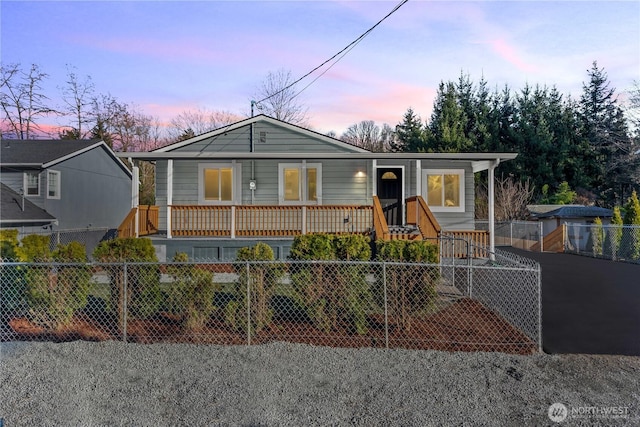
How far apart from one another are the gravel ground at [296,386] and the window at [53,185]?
14.8 meters

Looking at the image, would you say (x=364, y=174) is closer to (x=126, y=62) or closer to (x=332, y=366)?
(x=126, y=62)

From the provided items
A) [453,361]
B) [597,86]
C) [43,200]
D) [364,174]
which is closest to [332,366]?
[453,361]

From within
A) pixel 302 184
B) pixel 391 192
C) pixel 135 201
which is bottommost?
pixel 135 201

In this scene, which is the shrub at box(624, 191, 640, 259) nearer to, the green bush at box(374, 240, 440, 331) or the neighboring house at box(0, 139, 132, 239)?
the green bush at box(374, 240, 440, 331)

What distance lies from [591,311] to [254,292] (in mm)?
5928

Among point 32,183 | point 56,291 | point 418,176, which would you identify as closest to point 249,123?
point 418,176

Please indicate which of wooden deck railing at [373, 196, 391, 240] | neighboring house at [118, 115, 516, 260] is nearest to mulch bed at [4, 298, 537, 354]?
wooden deck railing at [373, 196, 391, 240]

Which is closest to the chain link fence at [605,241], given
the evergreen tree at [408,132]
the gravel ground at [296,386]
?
the gravel ground at [296,386]

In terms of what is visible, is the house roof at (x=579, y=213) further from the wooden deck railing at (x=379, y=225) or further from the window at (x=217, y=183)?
the window at (x=217, y=183)

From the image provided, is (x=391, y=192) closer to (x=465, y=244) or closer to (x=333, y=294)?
(x=465, y=244)

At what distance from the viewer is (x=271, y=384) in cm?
428

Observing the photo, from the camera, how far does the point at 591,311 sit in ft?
24.7

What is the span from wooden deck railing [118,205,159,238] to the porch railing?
104 cm

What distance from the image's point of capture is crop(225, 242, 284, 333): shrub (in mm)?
5801
